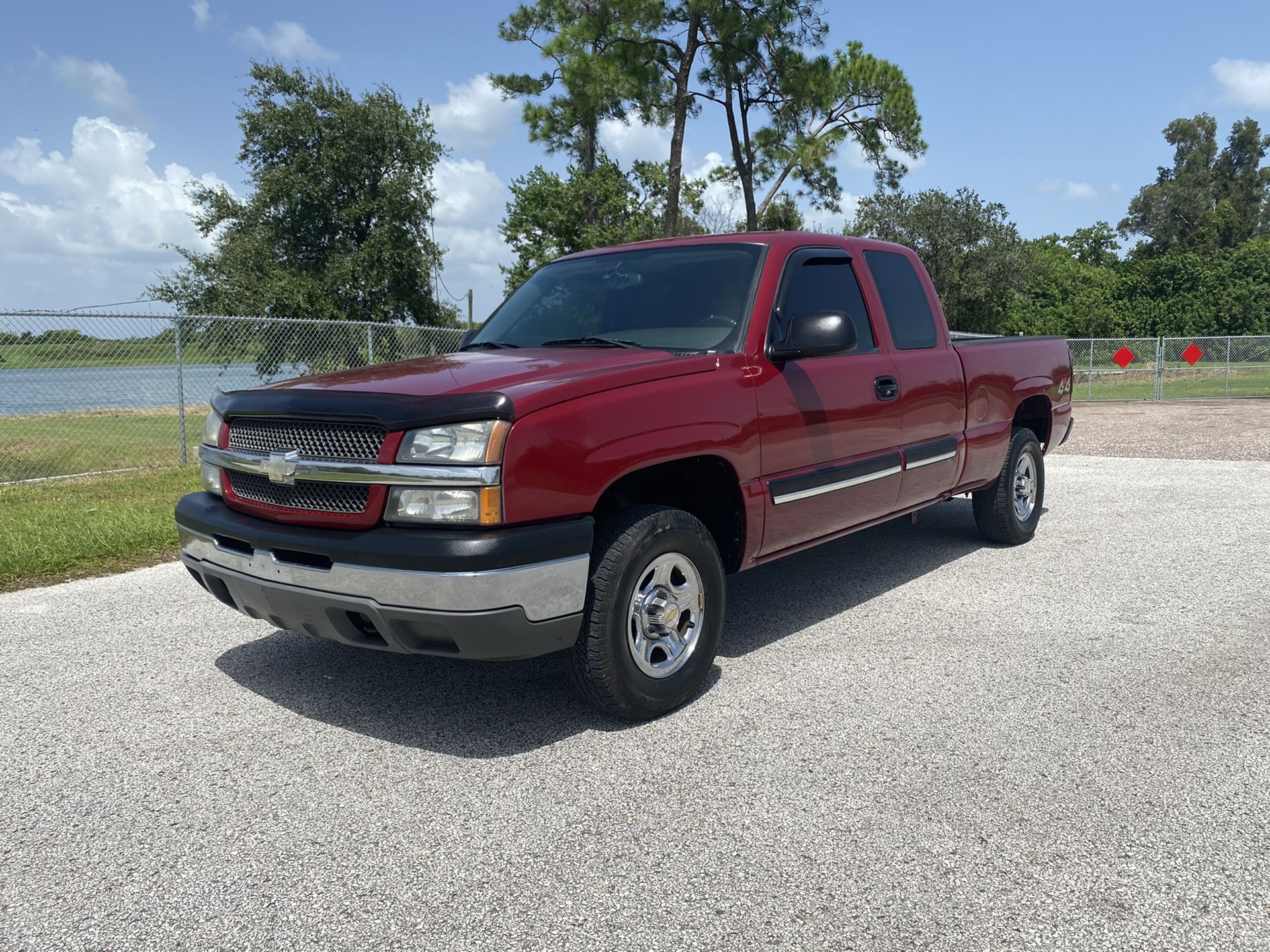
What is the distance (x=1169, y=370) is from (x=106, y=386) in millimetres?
26509

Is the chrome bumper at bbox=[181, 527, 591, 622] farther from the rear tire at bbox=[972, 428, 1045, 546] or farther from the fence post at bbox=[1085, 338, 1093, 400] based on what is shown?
the fence post at bbox=[1085, 338, 1093, 400]

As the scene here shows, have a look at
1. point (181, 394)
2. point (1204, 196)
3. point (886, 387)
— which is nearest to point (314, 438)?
point (886, 387)

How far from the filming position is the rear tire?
674 cm

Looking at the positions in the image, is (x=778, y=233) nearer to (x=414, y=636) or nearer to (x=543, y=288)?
(x=543, y=288)

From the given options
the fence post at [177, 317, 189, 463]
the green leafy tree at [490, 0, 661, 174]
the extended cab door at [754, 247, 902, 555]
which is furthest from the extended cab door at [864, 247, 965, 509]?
the green leafy tree at [490, 0, 661, 174]

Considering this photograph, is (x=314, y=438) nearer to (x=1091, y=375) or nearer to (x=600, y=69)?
(x=600, y=69)

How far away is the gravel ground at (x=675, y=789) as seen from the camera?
2539 millimetres

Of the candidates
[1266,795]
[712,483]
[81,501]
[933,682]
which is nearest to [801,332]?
[712,483]

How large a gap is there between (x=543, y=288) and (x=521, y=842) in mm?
3158

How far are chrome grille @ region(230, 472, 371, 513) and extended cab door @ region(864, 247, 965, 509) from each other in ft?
9.77

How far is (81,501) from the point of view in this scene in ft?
30.7

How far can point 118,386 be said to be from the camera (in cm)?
1118

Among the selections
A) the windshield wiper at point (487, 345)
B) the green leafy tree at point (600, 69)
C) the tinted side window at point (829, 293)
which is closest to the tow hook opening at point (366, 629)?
the windshield wiper at point (487, 345)

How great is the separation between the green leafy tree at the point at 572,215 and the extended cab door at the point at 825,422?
2171 cm
